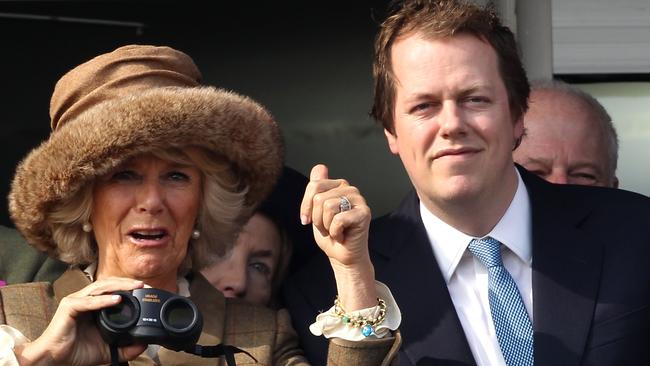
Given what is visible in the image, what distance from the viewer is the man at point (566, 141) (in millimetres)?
3621

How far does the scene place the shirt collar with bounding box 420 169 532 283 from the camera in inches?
119

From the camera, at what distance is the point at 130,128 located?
2730mm

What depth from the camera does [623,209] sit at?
3.06 metres

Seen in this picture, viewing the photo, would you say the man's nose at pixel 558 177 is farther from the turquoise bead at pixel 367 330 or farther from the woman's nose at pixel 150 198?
the woman's nose at pixel 150 198

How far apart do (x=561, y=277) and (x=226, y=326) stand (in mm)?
669

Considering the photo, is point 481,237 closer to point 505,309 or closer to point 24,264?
point 505,309

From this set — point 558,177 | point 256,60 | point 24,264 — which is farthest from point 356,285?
point 256,60

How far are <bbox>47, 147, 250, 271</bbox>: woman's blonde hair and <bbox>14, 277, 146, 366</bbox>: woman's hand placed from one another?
0.94 feet

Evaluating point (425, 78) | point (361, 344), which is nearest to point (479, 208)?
point (425, 78)

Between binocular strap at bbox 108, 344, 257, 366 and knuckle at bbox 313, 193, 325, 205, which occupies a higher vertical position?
knuckle at bbox 313, 193, 325, 205

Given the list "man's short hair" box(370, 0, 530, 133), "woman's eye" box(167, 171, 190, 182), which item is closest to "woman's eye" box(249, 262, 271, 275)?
"man's short hair" box(370, 0, 530, 133)

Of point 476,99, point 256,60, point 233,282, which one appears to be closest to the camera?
Result: point 476,99

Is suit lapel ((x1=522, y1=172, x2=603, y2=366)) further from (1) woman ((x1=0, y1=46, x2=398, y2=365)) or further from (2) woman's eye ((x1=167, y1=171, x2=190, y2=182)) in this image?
(2) woman's eye ((x1=167, y1=171, x2=190, y2=182))

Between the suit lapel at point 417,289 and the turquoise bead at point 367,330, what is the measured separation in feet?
0.76
